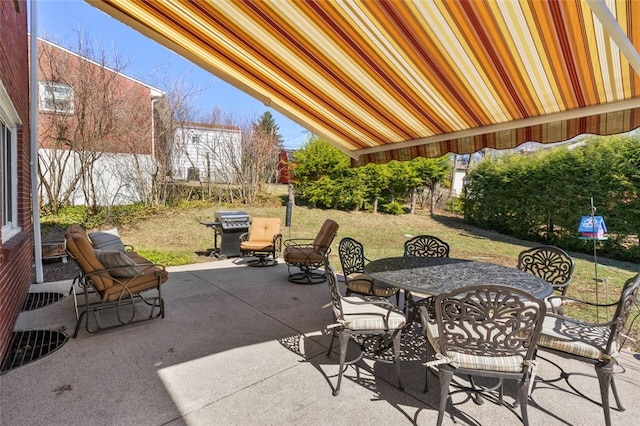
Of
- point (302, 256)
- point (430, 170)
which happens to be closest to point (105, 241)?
point (302, 256)

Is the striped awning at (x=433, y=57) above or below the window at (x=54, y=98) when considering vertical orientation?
below

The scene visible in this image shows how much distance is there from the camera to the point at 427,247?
500 cm

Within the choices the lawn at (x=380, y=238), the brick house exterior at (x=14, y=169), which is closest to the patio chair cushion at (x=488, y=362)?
the lawn at (x=380, y=238)

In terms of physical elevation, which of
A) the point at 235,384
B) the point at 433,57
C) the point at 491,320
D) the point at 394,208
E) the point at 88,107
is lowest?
the point at 235,384

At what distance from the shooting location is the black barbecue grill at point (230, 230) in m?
7.72

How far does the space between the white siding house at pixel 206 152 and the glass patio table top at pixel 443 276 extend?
10833 mm

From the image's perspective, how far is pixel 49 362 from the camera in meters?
3.07

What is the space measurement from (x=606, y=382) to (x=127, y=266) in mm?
4664

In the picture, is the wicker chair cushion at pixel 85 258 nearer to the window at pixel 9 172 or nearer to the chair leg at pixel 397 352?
the window at pixel 9 172

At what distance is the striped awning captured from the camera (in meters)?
2.14

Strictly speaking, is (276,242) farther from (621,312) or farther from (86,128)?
(86,128)

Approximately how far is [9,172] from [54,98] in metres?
6.85

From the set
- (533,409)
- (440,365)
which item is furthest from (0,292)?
(533,409)

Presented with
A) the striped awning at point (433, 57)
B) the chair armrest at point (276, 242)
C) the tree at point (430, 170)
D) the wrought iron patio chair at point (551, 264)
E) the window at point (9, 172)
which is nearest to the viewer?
the striped awning at point (433, 57)
